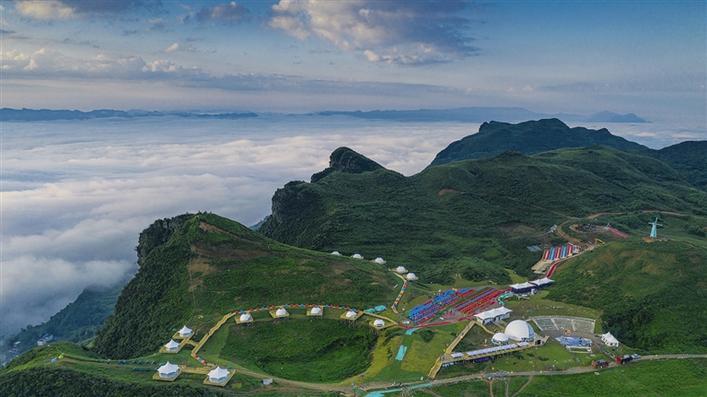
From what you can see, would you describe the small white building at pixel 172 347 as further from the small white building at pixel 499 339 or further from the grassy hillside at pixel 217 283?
the small white building at pixel 499 339

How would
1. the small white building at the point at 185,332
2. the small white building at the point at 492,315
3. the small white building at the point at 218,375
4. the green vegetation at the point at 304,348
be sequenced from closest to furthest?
1. the small white building at the point at 218,375
2. the green vegetation at the point at 304,348
3. the small white building at the point at 185,332
4. the small white building at the point at 492,315

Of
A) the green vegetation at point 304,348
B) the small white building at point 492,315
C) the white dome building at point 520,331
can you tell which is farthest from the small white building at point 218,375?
the white dome building at point 520,331

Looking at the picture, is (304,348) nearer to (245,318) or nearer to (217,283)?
(245,318)

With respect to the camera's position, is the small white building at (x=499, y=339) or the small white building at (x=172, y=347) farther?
the small white building at (x=172, y=347)

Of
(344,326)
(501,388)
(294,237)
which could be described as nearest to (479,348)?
(501,388)

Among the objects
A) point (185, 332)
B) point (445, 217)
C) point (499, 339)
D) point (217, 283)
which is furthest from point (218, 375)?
point (445, 217)
